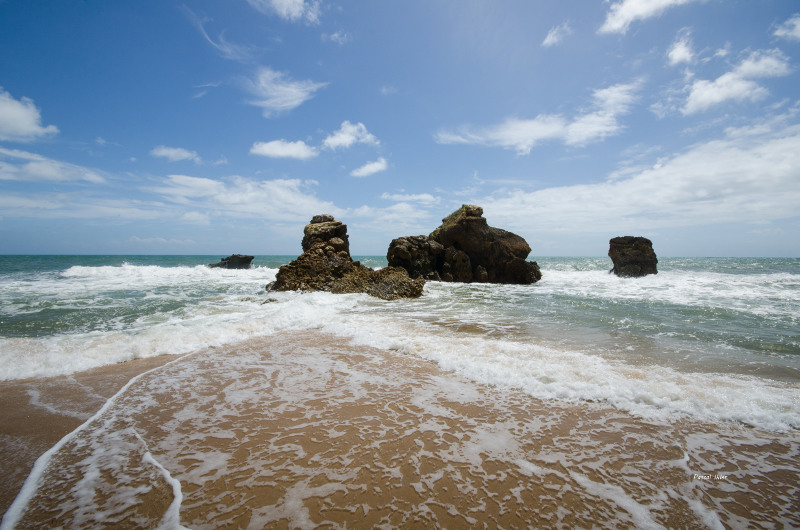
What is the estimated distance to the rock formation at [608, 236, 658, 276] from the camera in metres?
26.4

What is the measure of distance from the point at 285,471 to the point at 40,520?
1.49 meters

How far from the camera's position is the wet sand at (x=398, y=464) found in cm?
221

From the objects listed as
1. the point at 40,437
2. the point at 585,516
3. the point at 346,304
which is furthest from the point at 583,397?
the point at 346,304

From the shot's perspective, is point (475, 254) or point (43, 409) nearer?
point (43, 409)

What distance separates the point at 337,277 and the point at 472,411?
43.7 ft

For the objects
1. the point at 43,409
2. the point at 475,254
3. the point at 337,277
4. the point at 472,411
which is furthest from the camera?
the point at 475,254

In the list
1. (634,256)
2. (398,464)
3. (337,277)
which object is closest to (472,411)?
(398,464)

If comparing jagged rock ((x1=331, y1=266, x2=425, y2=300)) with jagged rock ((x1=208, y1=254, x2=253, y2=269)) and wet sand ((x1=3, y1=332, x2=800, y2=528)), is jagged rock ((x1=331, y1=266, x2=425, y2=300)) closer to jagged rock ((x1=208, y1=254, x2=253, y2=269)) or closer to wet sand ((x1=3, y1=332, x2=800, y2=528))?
wet sand ((x1=3, y1=332, x2=800, y2=528))

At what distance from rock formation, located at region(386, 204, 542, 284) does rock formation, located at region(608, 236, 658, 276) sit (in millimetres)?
9099

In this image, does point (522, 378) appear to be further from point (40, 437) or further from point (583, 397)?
point (40, 437)

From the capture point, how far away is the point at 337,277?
644 inches

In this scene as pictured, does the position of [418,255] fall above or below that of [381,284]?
above

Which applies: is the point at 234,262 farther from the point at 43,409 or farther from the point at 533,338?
the point at 533,338

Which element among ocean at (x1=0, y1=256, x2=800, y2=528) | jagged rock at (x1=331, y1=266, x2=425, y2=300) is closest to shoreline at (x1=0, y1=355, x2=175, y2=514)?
ocean at (x1=0, y1=256, x2=800, y2=528)
